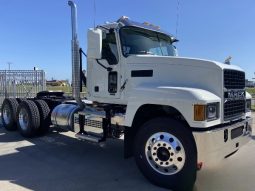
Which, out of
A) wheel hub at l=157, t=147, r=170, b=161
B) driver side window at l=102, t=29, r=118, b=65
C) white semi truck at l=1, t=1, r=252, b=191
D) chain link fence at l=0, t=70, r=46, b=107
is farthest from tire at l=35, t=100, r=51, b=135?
chain link fence at l=0, t=70, r=46, b=107

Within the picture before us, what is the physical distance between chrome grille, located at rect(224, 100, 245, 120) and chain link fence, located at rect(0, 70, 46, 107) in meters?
12.6

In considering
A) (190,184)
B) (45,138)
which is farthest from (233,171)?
(45,138)

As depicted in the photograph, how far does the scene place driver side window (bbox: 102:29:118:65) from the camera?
6.62m

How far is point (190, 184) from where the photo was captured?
521cm

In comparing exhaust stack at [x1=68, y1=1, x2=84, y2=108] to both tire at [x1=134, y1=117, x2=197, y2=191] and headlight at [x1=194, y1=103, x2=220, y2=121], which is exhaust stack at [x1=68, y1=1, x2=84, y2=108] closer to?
tire at [x1=134, y1=117, x2=197, y2=191]

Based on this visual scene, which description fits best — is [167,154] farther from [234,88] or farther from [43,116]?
[43,116]

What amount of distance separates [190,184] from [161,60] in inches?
83.6

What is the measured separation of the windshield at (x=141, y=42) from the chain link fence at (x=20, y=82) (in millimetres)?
11047

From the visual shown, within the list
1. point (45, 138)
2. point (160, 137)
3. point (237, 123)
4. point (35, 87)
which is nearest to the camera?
point (160, 137)

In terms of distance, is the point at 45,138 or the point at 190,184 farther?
the point at 45,138

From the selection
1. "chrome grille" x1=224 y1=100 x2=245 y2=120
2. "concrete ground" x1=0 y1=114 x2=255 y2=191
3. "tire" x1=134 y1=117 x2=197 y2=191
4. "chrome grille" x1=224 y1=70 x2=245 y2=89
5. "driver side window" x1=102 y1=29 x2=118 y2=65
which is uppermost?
"driver side window" x1=102 y1=29 x2=118 y2=65

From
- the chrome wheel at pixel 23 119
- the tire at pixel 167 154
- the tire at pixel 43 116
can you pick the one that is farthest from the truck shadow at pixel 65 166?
the chrome wheel at pixel 23 119

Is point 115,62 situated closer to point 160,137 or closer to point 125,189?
point 160,137

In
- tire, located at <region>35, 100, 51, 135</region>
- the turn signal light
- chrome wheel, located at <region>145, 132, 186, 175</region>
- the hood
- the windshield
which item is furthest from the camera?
tire, located at <region>35, 100, 51, 135</region>
